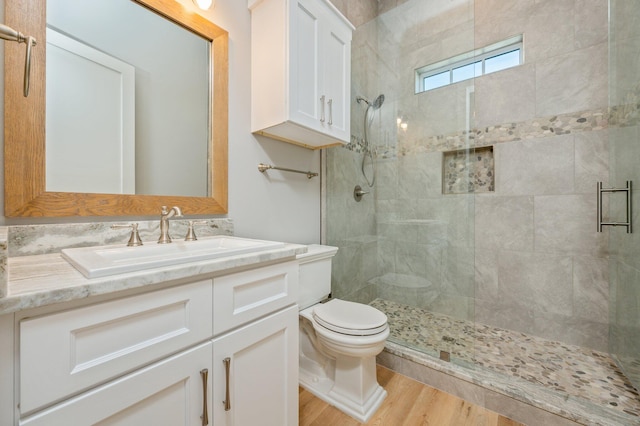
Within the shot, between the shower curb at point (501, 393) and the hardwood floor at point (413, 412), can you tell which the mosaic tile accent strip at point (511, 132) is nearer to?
the shower curb at point (501, 393)

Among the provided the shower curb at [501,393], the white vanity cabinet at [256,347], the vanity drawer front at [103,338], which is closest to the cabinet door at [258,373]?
the white vanity cabinet at [256,347]

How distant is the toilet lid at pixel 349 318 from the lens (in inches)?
52.9

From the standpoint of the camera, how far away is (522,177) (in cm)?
211

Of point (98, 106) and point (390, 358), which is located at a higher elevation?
point (98, 106)

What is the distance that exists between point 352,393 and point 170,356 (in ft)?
3.55

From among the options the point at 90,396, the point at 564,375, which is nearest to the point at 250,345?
the point at 90,396

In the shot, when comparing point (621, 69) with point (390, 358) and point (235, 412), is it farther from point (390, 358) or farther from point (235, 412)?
point (235, 412)

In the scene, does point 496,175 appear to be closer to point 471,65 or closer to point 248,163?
point 471,65

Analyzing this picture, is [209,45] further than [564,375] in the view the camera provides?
No

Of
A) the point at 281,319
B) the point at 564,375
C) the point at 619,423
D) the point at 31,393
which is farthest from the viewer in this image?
the point at 564,375

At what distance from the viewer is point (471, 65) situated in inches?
81.2

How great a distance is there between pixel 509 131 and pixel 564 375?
171cm

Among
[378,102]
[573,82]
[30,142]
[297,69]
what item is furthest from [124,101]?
[573,82]

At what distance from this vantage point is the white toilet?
4.41 feet
